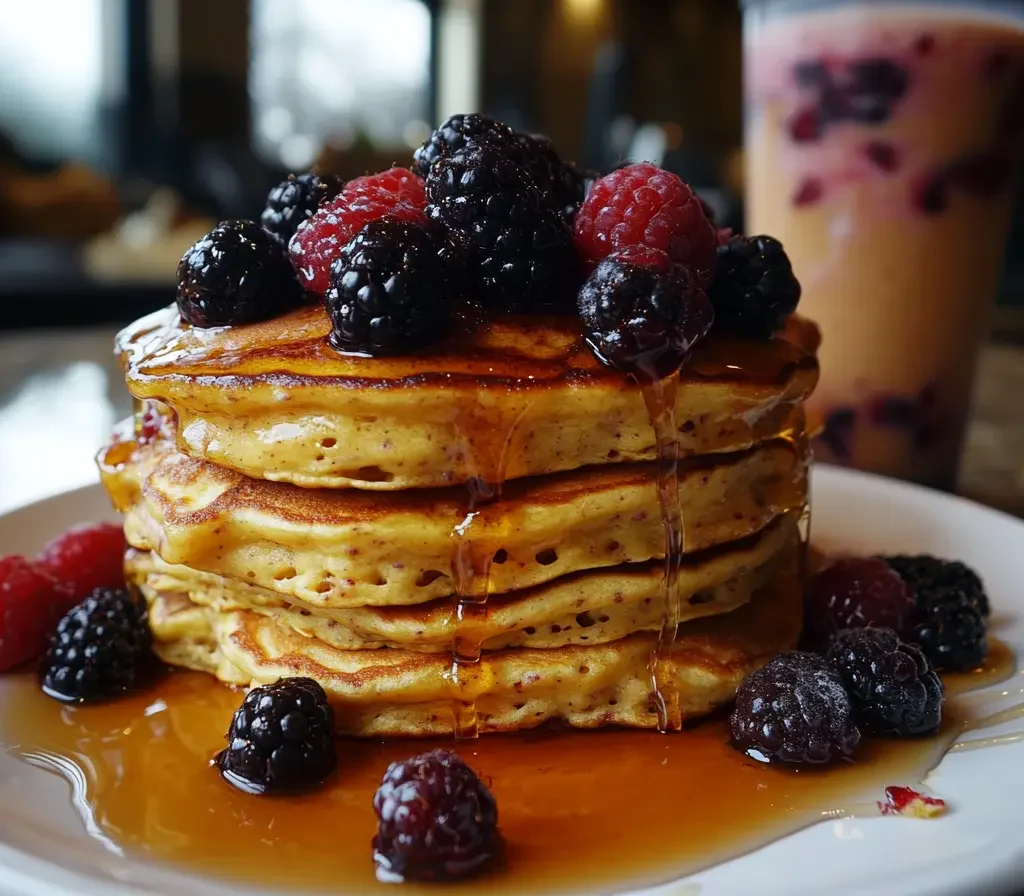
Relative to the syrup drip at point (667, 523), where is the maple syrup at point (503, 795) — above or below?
below

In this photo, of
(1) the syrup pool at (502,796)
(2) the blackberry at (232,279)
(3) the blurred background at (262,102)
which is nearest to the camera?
(1) the syrup pool at (502,796)

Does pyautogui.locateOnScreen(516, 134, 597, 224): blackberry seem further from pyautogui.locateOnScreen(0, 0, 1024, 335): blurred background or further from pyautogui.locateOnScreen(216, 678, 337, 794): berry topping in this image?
pyautogui.locateOnScreen(0, 0, 1024, 335): blurred background

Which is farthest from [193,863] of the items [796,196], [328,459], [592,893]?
[796,196]

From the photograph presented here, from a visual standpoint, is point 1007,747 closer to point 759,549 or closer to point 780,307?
point 759,549

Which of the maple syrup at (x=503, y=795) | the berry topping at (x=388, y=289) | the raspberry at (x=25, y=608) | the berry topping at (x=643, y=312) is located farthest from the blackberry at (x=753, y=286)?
the raspberry at (x=25, y=608)

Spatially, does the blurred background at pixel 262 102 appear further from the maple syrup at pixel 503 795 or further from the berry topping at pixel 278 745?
the berry topping at pixel 278 745

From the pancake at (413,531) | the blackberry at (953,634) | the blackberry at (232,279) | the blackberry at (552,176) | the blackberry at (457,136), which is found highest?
the blackberry at (457,136)

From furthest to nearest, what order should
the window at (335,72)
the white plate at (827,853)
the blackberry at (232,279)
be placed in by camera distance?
the window at (335,72), the blackberry at (232,279), the white plate at (827,853)

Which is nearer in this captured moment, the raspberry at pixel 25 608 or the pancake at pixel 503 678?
the pancake at pixel 503 678
